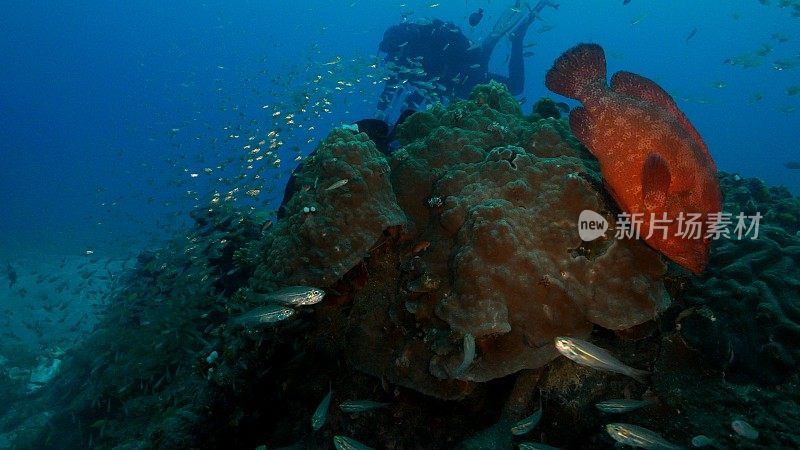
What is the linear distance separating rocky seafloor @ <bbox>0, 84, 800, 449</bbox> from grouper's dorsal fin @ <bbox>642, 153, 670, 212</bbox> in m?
0.43

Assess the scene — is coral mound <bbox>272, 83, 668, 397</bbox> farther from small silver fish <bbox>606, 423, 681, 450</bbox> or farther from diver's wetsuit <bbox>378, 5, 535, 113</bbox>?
diver's wetsuit <bbox>378, 5, 535, 113</bbox>

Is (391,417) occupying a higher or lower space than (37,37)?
lower

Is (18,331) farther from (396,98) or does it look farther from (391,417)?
(391,417)

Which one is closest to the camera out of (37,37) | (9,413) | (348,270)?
(348,270)

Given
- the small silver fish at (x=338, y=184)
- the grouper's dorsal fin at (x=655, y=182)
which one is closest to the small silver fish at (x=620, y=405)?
the grouper's dorsal fin at (x=655, y=182)

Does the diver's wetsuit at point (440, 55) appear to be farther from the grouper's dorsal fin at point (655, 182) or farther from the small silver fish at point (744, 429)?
the small silver fish at point (744, 429)

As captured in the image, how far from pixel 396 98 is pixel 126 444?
600 inches

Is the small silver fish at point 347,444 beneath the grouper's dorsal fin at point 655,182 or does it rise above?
beneath

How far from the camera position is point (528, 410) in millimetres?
3365

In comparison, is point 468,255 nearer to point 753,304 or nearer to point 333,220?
point 333,220

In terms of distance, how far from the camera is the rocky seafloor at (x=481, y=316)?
3018 millimetres

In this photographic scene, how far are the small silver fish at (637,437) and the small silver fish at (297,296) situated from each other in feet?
7.54

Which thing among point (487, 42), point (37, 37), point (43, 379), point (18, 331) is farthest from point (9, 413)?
point (37, 37)

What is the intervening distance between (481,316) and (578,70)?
2270 millimetres
